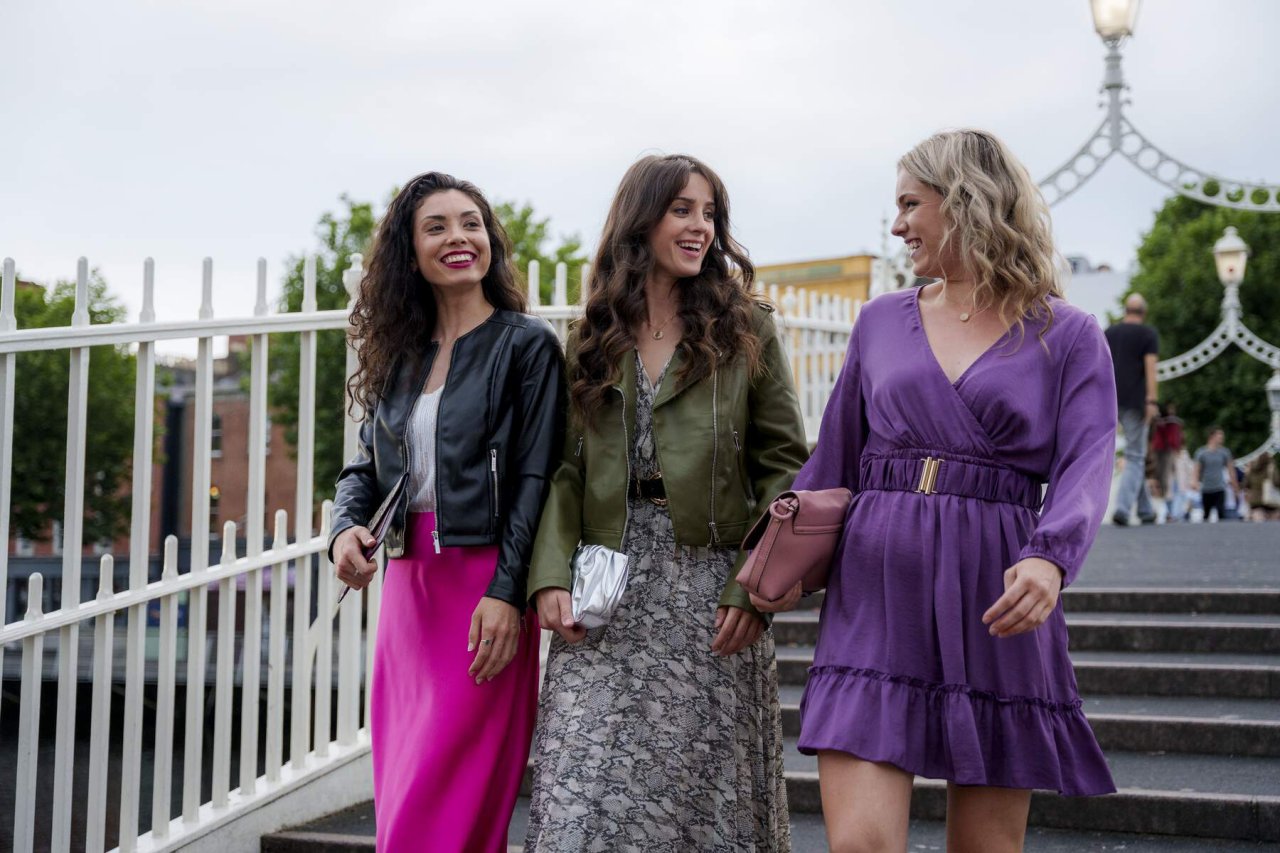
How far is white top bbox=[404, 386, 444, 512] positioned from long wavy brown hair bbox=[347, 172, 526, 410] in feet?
0.61

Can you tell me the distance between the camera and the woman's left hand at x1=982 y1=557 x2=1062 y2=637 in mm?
2332

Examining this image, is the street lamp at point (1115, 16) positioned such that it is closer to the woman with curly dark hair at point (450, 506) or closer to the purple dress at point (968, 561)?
the woman with curly dark hair at point (450, 506)

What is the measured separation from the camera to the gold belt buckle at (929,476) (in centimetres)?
265

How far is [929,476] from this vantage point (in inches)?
105

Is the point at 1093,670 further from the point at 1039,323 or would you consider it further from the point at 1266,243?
the point at 1266,243

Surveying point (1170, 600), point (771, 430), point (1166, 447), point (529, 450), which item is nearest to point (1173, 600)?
point (1170, 600)

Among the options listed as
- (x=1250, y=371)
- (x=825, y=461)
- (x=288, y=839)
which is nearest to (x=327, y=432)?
(x=1250, y=371)

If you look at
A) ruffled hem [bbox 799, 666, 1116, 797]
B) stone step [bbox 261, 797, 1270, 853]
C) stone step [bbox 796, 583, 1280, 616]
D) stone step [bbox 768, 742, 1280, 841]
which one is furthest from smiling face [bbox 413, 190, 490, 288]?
stone step [bbox 796, 583, 1280, 616]

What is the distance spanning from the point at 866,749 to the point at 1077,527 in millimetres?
616

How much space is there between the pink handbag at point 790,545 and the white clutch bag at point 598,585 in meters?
0.34

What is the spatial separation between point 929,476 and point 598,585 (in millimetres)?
818

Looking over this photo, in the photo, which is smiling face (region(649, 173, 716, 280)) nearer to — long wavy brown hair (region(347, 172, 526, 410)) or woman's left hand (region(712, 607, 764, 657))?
long wavy brown hair (region(347, 172, 526, 410))

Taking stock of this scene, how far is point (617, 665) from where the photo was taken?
2994 mm

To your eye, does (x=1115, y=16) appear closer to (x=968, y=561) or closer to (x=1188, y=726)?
(x=1188, y=726)
